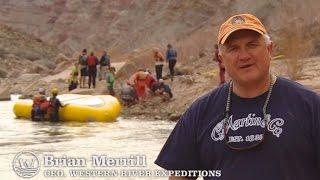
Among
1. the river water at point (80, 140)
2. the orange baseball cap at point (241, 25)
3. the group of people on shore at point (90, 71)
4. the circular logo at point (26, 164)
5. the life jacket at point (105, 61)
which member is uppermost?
the life jacket at point (105, 61)

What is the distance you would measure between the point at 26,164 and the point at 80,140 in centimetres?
260

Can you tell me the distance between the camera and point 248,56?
246cm

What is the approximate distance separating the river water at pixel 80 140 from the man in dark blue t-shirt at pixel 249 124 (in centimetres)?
449

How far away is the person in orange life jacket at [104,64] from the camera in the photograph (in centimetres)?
2267

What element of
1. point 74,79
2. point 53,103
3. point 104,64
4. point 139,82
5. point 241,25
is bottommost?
point 53,103

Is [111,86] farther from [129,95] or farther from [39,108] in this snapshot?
[39,108]

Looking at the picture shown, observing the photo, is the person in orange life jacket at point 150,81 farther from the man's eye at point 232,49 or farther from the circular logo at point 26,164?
the man's eye at point 232,49

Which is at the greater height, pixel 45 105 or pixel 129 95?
pixel 129 95

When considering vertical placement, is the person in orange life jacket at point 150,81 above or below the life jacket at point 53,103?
above

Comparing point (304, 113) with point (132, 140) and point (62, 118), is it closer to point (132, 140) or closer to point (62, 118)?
point (132, 140)

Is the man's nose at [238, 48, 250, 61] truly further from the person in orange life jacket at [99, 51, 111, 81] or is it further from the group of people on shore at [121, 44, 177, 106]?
the person in orange life jacket at [99, 51, 111, 81]

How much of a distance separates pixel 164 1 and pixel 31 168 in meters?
42.2

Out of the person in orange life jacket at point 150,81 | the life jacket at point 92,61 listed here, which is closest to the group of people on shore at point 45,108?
the person in orange life jacket at point 150,81

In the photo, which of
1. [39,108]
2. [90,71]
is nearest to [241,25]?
[39,108]
